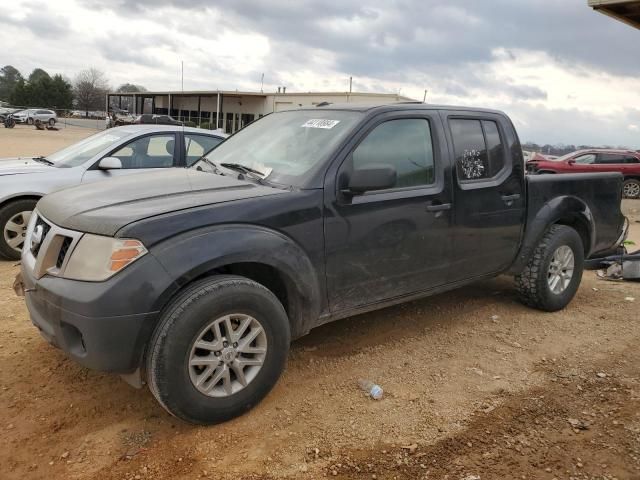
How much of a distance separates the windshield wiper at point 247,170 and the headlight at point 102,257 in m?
1.09

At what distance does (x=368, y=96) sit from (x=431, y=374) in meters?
26.5

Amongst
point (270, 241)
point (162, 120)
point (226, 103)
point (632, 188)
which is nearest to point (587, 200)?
point (270, 241)

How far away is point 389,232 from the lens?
3688 millimetres

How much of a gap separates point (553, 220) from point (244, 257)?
324 centimetres

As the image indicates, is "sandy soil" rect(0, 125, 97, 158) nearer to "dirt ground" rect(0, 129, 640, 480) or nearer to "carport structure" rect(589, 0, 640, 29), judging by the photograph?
"dirt ground" rect(0, 129, 640, 480)

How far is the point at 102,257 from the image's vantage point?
8.89 ft

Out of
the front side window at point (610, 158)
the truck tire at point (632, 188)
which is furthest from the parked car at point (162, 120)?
the truck tire at point (632, 188)

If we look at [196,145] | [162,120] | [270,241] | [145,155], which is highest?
[162,120]

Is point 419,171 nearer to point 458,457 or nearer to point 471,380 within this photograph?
point 471,380

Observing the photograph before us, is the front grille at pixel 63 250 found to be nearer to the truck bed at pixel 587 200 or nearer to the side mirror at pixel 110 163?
the side mirror at pixel 110 163

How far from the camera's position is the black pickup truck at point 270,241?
2.74 meters

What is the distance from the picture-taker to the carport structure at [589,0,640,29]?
9727 millimetres

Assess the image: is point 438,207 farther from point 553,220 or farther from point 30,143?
point 30,143

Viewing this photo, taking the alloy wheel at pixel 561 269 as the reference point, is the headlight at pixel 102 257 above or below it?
above
